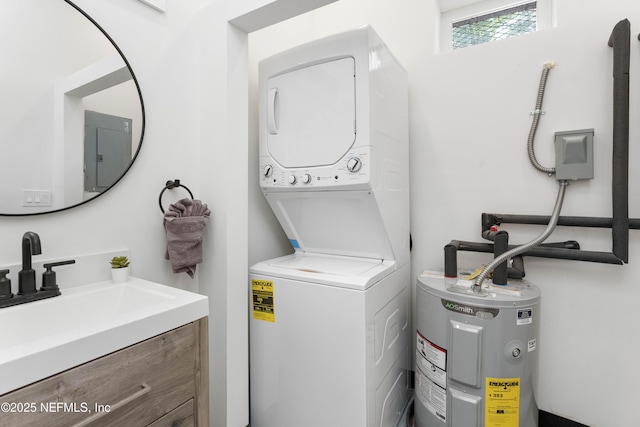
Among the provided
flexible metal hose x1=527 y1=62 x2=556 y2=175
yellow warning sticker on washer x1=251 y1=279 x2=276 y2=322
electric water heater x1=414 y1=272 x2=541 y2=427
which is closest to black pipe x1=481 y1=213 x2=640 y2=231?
flexible metal hose x1=527 y1=62 x2=556 y2=175

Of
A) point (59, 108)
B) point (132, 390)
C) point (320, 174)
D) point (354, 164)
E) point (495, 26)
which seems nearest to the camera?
point (132, 390)

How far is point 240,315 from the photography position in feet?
4.99

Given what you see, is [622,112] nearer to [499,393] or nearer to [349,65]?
[349,65]

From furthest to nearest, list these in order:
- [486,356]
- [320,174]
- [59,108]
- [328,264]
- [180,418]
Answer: [328,264] → [320,174] → [486,356] → [59,108] → [180,418]

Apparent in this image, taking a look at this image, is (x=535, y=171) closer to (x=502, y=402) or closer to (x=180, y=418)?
(x=502, y=402)

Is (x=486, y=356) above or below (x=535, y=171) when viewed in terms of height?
below

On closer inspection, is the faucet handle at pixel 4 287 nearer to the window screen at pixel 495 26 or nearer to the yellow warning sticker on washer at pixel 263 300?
the yellow warning sticker on washer at pixel 263 300

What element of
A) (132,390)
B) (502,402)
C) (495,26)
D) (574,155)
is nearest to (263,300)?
(132,390)

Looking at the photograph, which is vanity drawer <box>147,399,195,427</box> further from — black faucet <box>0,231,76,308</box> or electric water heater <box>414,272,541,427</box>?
electric water heater <box>414,272,541,427</box>

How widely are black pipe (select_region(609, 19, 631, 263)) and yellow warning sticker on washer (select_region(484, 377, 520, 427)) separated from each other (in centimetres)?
76

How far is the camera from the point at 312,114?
5.04ft

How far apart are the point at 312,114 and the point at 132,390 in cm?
128

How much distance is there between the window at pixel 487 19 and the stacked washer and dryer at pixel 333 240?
0.58 metres

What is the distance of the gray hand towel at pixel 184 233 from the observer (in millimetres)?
1338
